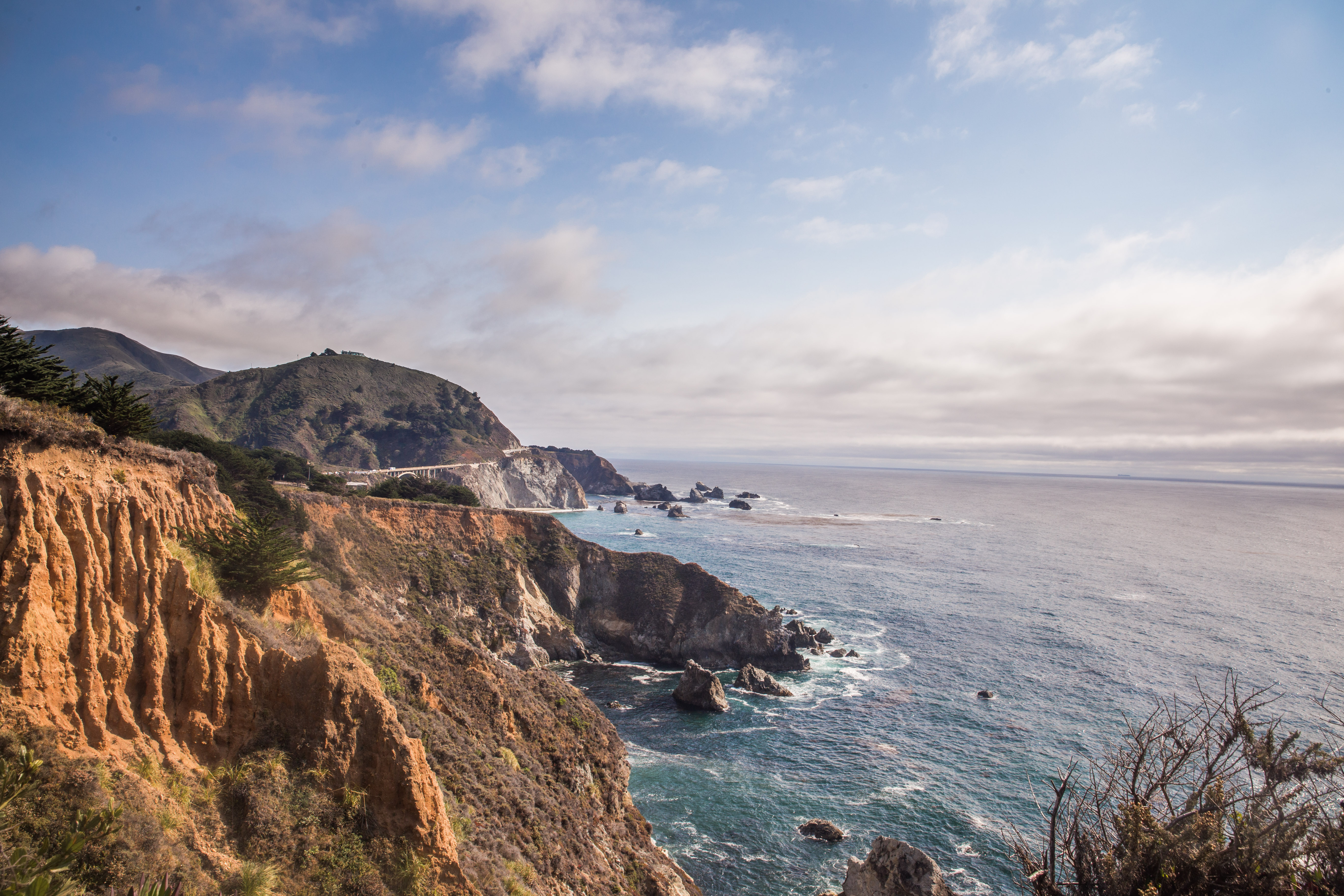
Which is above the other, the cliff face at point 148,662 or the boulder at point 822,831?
the cliff face at point 148,662

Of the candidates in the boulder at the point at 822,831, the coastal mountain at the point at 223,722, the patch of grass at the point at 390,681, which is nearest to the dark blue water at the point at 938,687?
the boulder at the point at 822,831

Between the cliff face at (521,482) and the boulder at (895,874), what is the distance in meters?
121

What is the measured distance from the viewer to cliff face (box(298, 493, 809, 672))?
5750 centimetres

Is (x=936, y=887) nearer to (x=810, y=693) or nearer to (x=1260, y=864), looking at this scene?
(x=1260, y=864)

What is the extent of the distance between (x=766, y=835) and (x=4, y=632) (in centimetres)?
3410

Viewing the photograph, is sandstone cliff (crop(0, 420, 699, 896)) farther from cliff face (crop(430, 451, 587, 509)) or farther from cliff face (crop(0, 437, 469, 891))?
cliff face (crop(430, 451, 587, 509))

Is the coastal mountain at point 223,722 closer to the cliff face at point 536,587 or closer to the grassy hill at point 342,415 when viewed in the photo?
the cliff face at point 536,587

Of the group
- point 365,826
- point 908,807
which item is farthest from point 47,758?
point 908,807

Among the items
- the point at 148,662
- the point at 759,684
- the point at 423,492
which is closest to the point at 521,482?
the point at 423,492

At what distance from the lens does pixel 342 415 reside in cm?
15462

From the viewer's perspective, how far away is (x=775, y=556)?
109188 mm

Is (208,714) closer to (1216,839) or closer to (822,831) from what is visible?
(1216,839)

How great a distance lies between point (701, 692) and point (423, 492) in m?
51.6

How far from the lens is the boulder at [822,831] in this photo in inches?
1312
